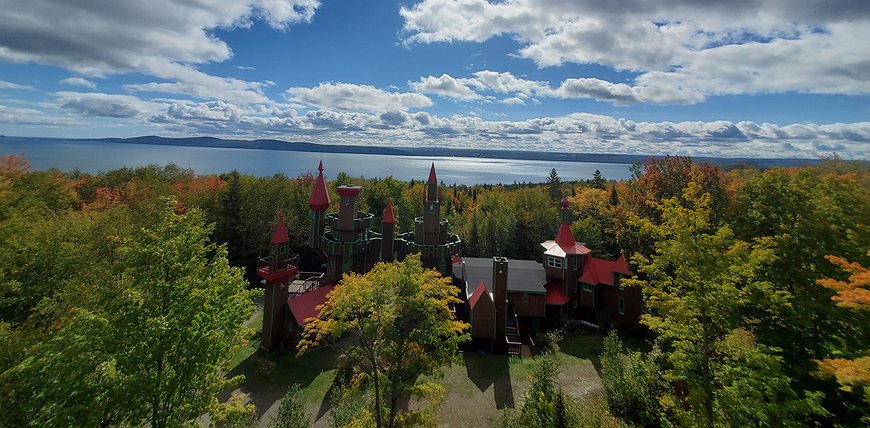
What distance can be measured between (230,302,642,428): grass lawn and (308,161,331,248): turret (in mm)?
8591

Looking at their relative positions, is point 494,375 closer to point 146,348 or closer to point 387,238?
point 387,238

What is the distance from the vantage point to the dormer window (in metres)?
27.7

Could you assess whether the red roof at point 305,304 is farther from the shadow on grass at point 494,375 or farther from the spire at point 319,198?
the shadow on grass at point 494,375

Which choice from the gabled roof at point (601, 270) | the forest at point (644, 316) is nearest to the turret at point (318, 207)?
the forest at point (644, 316)

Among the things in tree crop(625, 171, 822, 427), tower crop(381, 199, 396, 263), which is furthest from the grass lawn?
tower crop(381, 199, 396, 263)

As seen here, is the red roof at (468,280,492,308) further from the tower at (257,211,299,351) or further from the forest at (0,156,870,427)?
the tower at (257,211,299,351)

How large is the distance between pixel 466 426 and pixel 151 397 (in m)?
12.5

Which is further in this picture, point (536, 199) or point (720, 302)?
point (536, 199)

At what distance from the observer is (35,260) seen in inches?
589

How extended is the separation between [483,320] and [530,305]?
496 cm

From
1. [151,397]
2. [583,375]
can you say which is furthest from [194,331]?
[583,375]

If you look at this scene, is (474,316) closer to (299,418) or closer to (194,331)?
(299,418)

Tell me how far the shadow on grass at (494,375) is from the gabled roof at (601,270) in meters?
10.0

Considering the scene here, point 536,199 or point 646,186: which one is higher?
point 646,186
